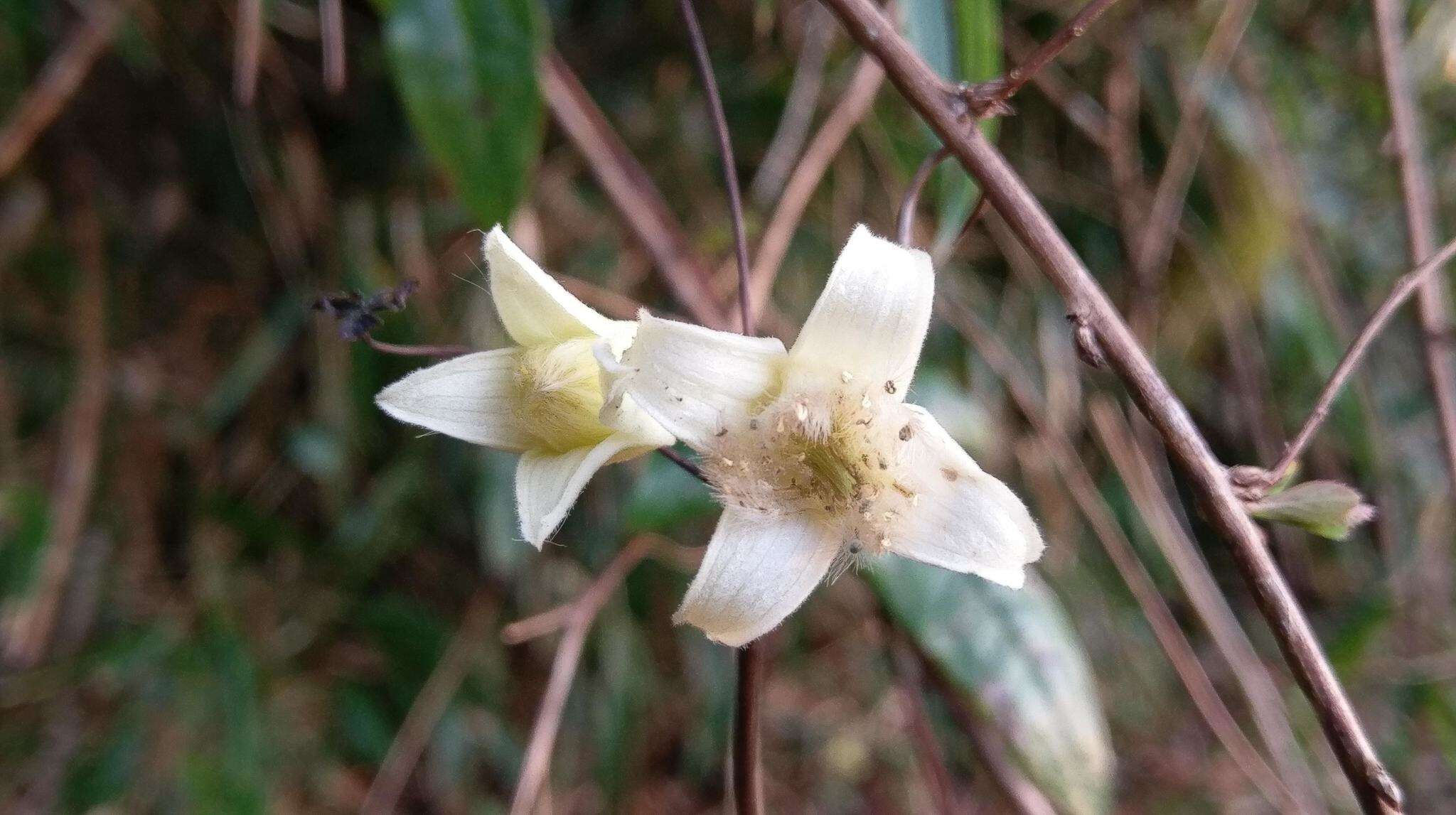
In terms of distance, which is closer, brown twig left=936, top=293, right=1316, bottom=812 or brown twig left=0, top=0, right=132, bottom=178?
brown twig left=936, top=293, right=1316, bottom=812

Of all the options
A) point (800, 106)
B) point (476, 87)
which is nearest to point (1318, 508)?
point (476, 87)

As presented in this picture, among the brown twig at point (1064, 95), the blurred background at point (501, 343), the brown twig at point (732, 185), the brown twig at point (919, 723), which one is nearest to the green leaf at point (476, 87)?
the brown twig at point (732, 185)

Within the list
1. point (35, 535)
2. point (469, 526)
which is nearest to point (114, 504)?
point (35, 535)

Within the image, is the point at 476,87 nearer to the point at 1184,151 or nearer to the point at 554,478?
the point at 554,478

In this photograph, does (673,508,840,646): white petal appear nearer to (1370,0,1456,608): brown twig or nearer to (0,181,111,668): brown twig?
Answer: (1370,0,1456,608): brown twig

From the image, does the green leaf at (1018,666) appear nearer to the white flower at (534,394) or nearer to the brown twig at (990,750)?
the brown twig at (990,750)

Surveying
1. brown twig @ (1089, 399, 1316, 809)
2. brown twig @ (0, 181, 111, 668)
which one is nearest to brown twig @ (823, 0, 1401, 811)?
brown twig @ (1089, 399, 1316, 809)

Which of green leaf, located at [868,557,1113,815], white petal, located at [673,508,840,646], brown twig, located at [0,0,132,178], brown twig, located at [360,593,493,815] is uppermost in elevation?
white petal, located at [673,508,840,646]
